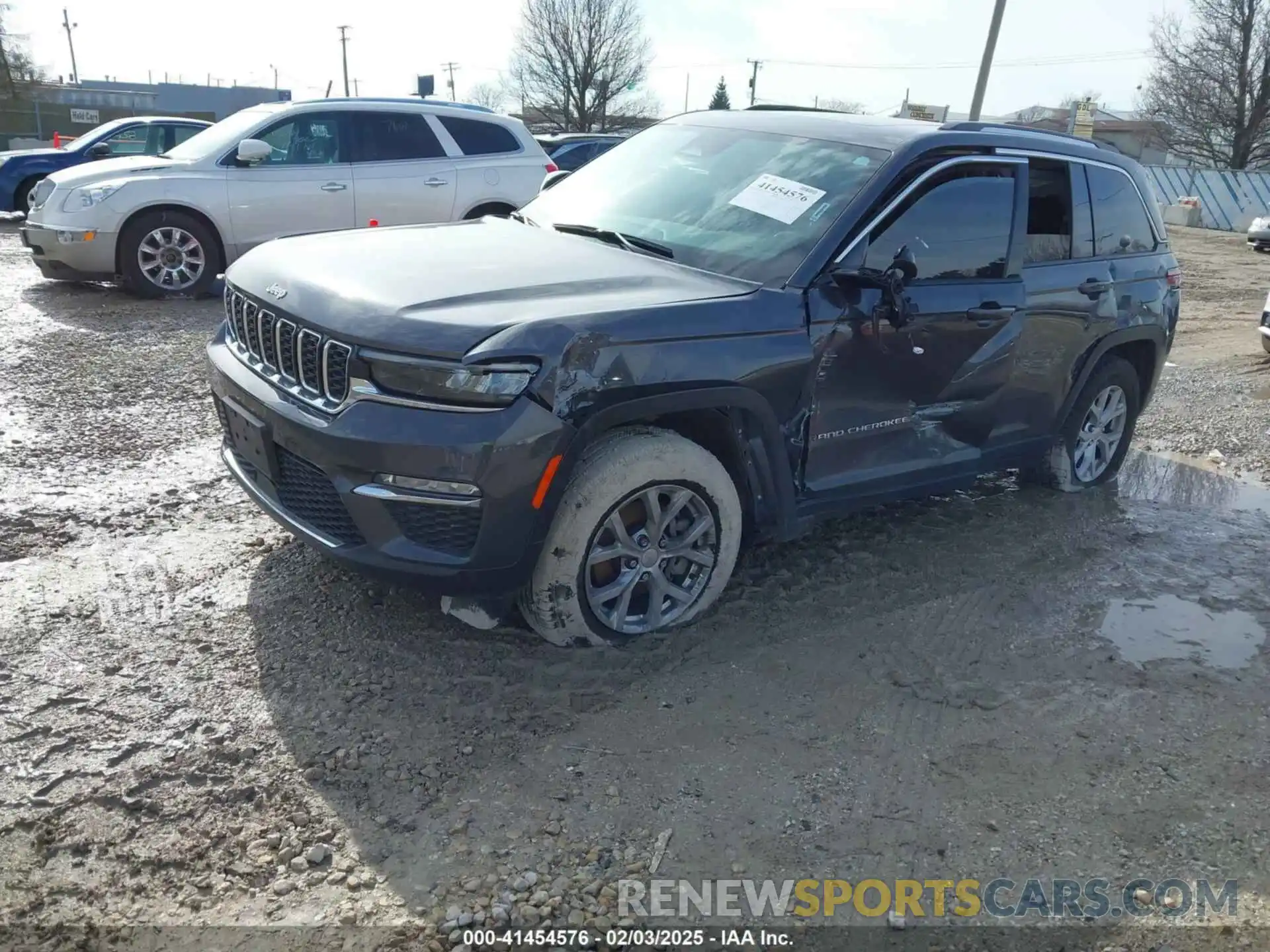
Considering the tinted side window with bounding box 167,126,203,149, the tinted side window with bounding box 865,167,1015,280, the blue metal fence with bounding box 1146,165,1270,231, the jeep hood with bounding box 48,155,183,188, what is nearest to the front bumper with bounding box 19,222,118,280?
the jeep hood with bounding box 48,155,183,188

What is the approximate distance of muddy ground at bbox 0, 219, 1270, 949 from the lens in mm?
2535

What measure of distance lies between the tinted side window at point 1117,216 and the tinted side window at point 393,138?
Result: 256 inches

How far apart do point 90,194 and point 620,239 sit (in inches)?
260

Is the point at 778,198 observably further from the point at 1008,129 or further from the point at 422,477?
the point at 422,477

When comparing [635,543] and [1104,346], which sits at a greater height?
[1104,346]

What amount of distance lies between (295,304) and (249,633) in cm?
114

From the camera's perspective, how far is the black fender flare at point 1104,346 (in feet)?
16.4

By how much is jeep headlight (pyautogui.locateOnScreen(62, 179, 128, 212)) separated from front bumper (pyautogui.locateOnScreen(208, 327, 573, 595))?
6599mm

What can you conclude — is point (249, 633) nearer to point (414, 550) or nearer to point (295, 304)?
point (414, 550)

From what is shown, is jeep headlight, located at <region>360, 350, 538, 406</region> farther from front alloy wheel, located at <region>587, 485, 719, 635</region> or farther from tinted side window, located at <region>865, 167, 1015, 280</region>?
tinted side window, located at <region>865, 167, 1015, 280</region>

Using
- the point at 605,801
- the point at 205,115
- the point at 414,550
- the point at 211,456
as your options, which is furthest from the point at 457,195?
the point at 205,115

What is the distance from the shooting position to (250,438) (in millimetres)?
3471

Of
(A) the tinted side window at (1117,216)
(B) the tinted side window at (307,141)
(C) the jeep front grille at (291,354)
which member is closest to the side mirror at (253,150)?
(B) the tinted side window at (307,141)
